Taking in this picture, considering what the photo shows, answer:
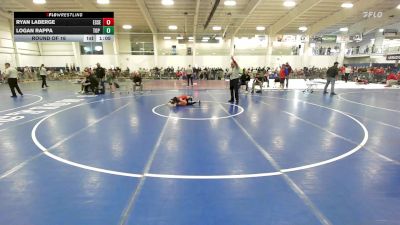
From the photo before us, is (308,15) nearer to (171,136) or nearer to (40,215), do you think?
(171,136)

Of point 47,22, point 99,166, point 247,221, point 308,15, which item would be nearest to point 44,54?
point 47,22

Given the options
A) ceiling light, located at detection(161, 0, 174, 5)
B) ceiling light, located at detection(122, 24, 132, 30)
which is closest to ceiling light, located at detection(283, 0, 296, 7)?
ceiling light, located at detection(161, 0, 174, 5)

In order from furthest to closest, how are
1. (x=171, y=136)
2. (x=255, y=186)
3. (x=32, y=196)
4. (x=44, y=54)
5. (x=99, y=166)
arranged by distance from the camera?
(x=44, y=54) → (x=171, y=136) → (x=99, y=166) → (x=255, y=186) → (x=32, y=196)

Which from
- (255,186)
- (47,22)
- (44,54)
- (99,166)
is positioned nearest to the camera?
(255,186)

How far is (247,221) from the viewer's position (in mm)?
2635

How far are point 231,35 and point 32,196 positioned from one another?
107 ft

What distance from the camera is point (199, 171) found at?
3.82 m

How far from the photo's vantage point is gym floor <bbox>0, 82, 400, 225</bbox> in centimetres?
277
